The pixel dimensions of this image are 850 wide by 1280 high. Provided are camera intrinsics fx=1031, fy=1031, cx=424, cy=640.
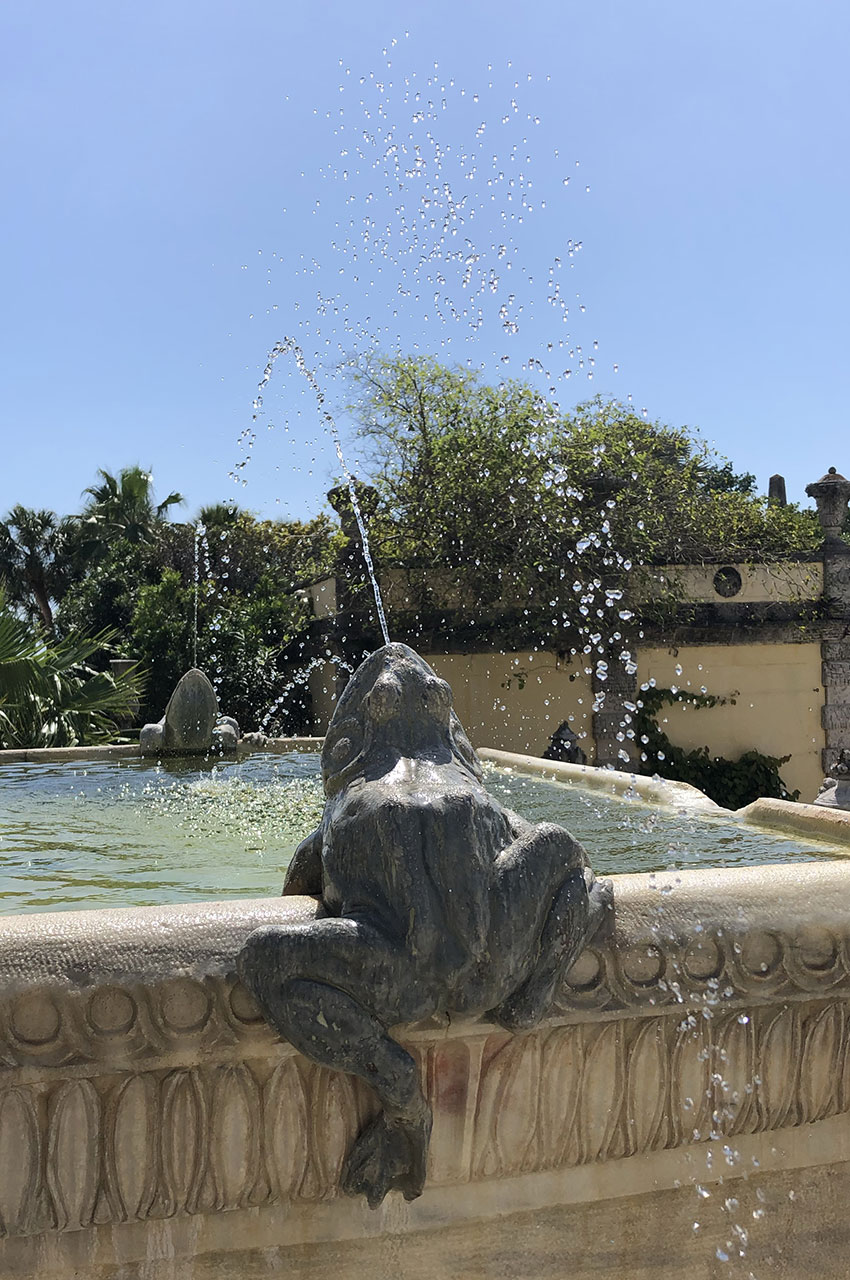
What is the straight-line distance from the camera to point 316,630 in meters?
13.8

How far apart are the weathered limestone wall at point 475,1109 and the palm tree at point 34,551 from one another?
81.4 ft

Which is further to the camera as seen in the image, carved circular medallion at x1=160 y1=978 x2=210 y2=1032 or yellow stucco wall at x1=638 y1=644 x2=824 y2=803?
yellow stucco wall at x1=638 y1=644 x2=824 y2=803

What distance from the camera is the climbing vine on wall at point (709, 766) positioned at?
11492 mm

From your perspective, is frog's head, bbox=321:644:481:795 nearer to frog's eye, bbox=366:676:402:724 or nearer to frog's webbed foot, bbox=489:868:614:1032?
frog's eye, bbox=366:676:402:724

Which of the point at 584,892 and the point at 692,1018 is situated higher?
the point at 584,892

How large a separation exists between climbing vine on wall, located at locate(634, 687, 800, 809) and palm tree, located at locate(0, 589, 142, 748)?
18.8ft

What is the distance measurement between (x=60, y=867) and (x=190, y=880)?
0.51m

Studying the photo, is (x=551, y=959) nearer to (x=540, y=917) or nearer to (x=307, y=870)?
(x=540, y=917)

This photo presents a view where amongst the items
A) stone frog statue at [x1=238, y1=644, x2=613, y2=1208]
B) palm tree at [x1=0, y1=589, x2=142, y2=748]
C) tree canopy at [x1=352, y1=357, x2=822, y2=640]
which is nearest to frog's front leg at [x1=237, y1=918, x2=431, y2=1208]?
stone frog statue at [x1=238, y1=644, x2=613, y2=1208]

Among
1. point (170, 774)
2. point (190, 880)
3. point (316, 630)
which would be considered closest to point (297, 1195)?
point (190, 880)

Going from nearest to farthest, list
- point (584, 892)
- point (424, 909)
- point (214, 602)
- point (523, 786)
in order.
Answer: point (424, 909)
point (584, 892)
point (523, 786)
point (214, 602)

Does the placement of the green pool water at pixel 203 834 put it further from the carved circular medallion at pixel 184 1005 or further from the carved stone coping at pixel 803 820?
the carved circular medallion at pixel 184 1005

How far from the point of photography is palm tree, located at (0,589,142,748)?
8.80 meters

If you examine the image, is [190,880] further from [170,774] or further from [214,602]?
[214,602]
